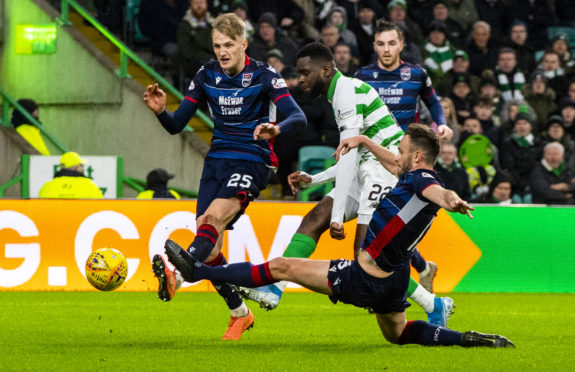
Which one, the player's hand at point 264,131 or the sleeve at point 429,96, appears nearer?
the player's hand at point 264,131

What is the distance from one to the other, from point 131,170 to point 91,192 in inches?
180

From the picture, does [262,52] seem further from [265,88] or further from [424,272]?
[265,88]

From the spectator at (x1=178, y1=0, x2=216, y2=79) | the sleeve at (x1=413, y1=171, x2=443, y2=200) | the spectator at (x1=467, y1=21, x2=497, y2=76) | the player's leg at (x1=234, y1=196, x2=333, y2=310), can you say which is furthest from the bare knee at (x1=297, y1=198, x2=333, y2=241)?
the spectator at (x1=467, y1=21, x2=497, y2=76)

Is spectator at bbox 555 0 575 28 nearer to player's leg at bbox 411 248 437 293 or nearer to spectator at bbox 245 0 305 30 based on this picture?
spectator at bbox 245 0 305 30

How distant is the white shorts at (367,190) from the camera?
353 inches

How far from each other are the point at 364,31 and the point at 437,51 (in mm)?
1181

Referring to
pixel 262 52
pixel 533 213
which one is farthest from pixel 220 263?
pixel 262 52

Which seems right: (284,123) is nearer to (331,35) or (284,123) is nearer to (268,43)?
(268,43)

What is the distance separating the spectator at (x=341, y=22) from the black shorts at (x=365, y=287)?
34.4ft

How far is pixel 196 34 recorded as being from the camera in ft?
55.7

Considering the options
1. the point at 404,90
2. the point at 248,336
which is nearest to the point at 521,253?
the point at 404,90

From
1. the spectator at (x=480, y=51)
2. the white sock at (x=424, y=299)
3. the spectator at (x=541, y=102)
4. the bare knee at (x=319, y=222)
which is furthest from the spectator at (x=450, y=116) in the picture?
the white sock at (x=424, y=299)

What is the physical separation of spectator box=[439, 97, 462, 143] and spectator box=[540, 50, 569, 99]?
2754 mm

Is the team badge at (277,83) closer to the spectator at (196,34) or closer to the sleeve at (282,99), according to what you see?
the sleeve at (282,99)
